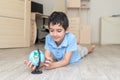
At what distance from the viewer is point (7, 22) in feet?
10.1

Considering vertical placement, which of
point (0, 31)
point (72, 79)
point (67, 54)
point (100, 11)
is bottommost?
point (72, 79)

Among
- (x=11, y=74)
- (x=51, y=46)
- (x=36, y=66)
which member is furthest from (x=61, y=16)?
(x=11, y=74)

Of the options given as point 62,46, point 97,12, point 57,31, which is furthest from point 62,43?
point 97,12

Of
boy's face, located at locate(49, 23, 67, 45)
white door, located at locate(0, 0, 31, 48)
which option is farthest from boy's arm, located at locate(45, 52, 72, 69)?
white door, located at locate(0, 0, 31, 48)

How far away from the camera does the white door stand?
9.87ft

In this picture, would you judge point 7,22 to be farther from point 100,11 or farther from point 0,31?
point 100,11

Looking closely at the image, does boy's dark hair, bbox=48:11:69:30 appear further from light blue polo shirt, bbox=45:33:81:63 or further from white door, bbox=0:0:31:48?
white door, bbox=0:0:31:48

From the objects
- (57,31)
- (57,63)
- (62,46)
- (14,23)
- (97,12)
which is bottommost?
(57,63)

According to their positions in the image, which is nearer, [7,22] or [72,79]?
[72,79]

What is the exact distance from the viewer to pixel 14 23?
3.23 metres

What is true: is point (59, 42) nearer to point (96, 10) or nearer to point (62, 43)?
point (62, 43)

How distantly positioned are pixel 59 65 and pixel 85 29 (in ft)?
11.0

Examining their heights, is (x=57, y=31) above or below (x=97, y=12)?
below

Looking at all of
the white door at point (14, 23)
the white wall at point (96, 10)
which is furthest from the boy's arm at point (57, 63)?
the white wall at point (96, 10)
